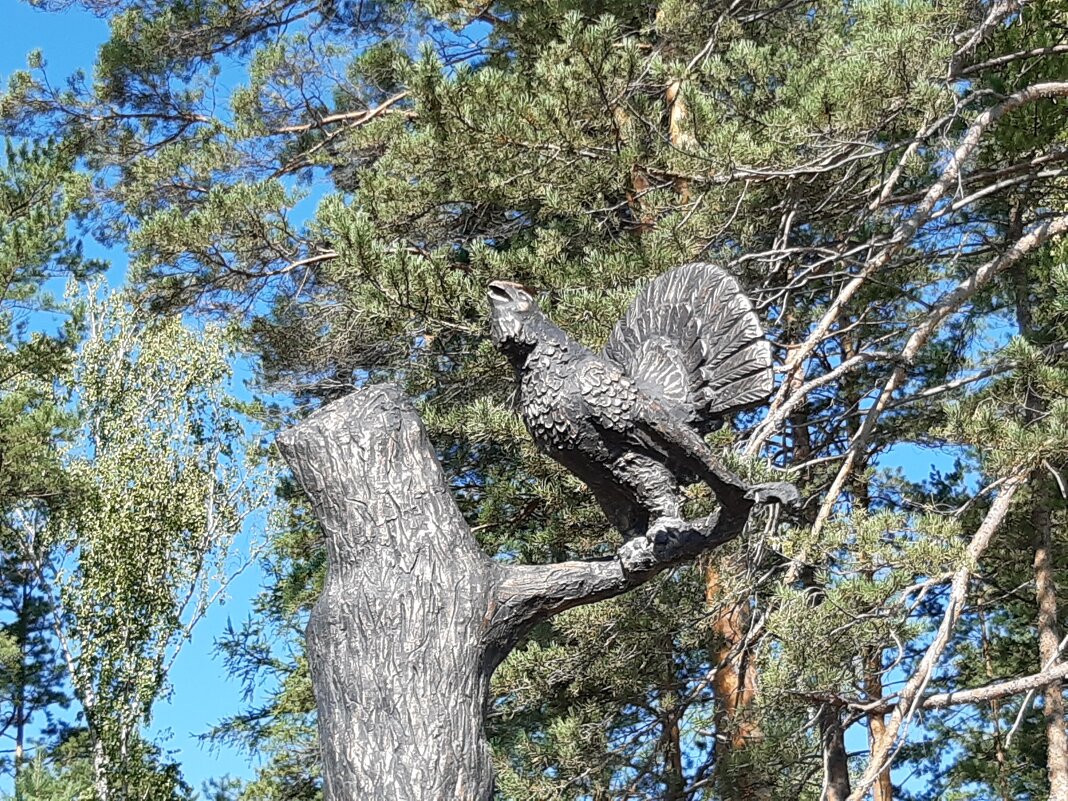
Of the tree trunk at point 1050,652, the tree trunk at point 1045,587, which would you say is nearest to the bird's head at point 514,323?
the tree trunk at point 1045,587

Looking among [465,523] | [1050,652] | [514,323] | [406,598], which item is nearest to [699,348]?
A: [514,323]

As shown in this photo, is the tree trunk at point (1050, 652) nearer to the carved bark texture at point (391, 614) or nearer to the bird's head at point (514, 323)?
the bird's head at point (514, 323)

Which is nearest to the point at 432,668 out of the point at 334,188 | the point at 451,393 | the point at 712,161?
the point at 712,161

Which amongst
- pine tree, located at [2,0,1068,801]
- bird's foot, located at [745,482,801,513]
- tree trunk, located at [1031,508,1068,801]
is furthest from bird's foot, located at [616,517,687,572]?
tree trunk, located at [1031,508,1068,801]

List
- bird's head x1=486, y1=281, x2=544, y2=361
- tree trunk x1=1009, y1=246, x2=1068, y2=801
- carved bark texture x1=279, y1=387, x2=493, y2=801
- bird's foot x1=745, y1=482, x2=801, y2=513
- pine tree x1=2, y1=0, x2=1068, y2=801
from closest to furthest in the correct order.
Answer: carved bark texture x1=279, y1=387, x2=493, y2=801, bird's foot x1=745, y1=482, x2=801, y2=513, bird's head x1=486, y1=281, x2=544, y2=361, pine tree x1=2, y1=0, x2=1068, y2=801, tree trunk x1=1009, y1=246, x2=1068, y2=801

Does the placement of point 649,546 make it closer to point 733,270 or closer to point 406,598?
point 406,598

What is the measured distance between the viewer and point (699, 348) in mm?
3100

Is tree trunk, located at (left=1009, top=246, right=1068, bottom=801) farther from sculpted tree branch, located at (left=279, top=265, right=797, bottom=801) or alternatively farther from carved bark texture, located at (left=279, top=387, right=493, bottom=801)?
carved bark texture, located at (left=279, top=387, right=493, bottom=801)

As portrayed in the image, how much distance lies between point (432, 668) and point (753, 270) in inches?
203

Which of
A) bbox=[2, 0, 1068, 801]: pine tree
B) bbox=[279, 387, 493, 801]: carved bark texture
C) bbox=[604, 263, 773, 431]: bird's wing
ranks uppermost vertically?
bbox=[2, 0, 1068, 801]: pine tree

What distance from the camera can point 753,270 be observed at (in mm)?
7387

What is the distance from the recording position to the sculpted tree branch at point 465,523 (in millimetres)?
2623

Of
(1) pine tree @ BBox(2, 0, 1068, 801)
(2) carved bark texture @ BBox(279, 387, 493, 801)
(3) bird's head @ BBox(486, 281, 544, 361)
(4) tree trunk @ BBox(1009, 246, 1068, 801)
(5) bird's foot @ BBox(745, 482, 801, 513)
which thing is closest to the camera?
(2) carved bark texture @ BBox(279, 387, 493, 801)

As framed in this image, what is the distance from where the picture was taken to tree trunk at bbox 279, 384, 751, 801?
2.60m
